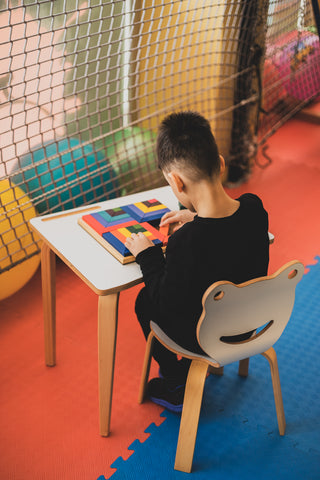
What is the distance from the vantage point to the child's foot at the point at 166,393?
5.07 ft

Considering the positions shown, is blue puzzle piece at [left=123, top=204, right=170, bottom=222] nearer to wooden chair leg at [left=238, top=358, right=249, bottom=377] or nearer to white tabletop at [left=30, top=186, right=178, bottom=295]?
white tabletop at [left=30, top=186, right=178, bottom=295]

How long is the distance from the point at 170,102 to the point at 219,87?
0.99ft

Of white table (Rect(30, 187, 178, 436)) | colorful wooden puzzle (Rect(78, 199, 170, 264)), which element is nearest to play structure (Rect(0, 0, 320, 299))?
white table (Rect(30, 187, 178, 436))

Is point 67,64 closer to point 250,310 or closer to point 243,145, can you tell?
point 243,145

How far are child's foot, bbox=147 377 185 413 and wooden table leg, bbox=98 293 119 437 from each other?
0.21m

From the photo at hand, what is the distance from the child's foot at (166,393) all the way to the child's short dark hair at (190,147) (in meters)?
0.77

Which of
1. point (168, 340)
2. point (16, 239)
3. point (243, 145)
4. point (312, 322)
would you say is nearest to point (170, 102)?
point (243, 145)

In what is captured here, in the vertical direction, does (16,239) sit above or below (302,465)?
above

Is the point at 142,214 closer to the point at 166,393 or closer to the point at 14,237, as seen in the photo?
the point at 166,393

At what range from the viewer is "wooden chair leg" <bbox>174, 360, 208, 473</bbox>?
4.16ft

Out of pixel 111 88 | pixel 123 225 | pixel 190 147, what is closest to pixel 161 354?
pixel 123 225

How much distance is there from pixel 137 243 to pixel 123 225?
154mm

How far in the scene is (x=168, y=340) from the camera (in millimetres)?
1326

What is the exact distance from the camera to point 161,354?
1.52 meters
